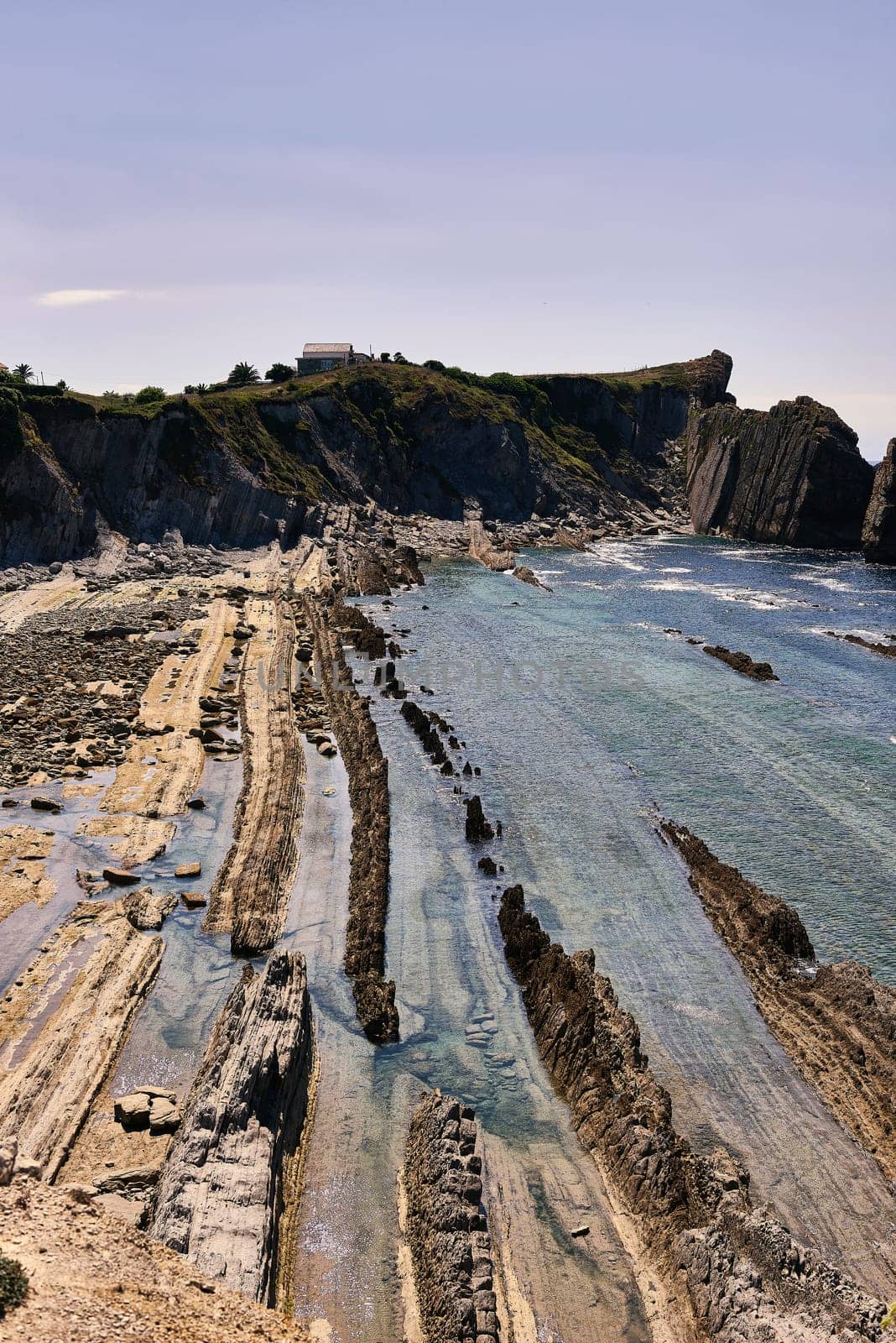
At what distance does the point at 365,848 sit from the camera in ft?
132

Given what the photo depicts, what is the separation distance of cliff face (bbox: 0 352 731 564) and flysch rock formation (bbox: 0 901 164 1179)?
213ft

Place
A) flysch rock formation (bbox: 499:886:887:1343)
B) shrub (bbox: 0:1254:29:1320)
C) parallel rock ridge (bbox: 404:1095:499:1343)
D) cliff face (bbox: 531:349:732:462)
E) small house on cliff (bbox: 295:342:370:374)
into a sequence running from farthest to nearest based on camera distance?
cliff face (bbox: 531:349:732:462) → small house on cliff (bbox: 295:342:370:374) → parallel rock ridge (bbox: 404:1095:499:1343) → flysch rock formation (bbox: 499:886:887:1343) → shrub (bbox: 0:1254:29:1320)

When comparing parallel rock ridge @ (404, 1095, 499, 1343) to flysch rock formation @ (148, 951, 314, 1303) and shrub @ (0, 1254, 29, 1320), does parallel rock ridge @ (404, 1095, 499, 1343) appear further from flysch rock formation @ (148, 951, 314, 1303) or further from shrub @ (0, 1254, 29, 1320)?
shrub @ (0, 1254, 29, 1320)

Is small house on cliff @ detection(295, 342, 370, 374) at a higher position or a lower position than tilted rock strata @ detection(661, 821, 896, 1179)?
higher

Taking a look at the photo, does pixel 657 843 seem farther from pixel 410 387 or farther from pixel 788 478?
pixel 410 387

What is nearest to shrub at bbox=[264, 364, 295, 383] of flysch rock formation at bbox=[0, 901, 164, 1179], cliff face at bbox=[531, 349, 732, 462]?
cliff face at bbox=[531, 349, 732, 462]

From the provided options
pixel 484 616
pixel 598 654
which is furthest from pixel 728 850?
pixel 484 616

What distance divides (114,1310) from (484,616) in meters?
76.0

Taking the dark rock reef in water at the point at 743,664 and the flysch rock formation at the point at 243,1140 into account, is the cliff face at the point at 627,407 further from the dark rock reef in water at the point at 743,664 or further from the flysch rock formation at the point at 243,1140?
the flysch rock formation at the point at 243,1140

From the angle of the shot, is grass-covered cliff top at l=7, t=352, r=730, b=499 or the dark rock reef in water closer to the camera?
the dark rock reef in water

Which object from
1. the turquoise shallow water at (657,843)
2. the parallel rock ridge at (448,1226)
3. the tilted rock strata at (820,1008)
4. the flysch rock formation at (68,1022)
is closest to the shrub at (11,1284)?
the flysch rock formation at (68,1022)

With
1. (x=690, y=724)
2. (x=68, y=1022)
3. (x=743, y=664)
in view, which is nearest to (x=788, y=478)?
(x=743, y=664)

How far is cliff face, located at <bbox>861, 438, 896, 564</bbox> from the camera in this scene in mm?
117625

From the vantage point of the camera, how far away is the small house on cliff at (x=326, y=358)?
495 feet
